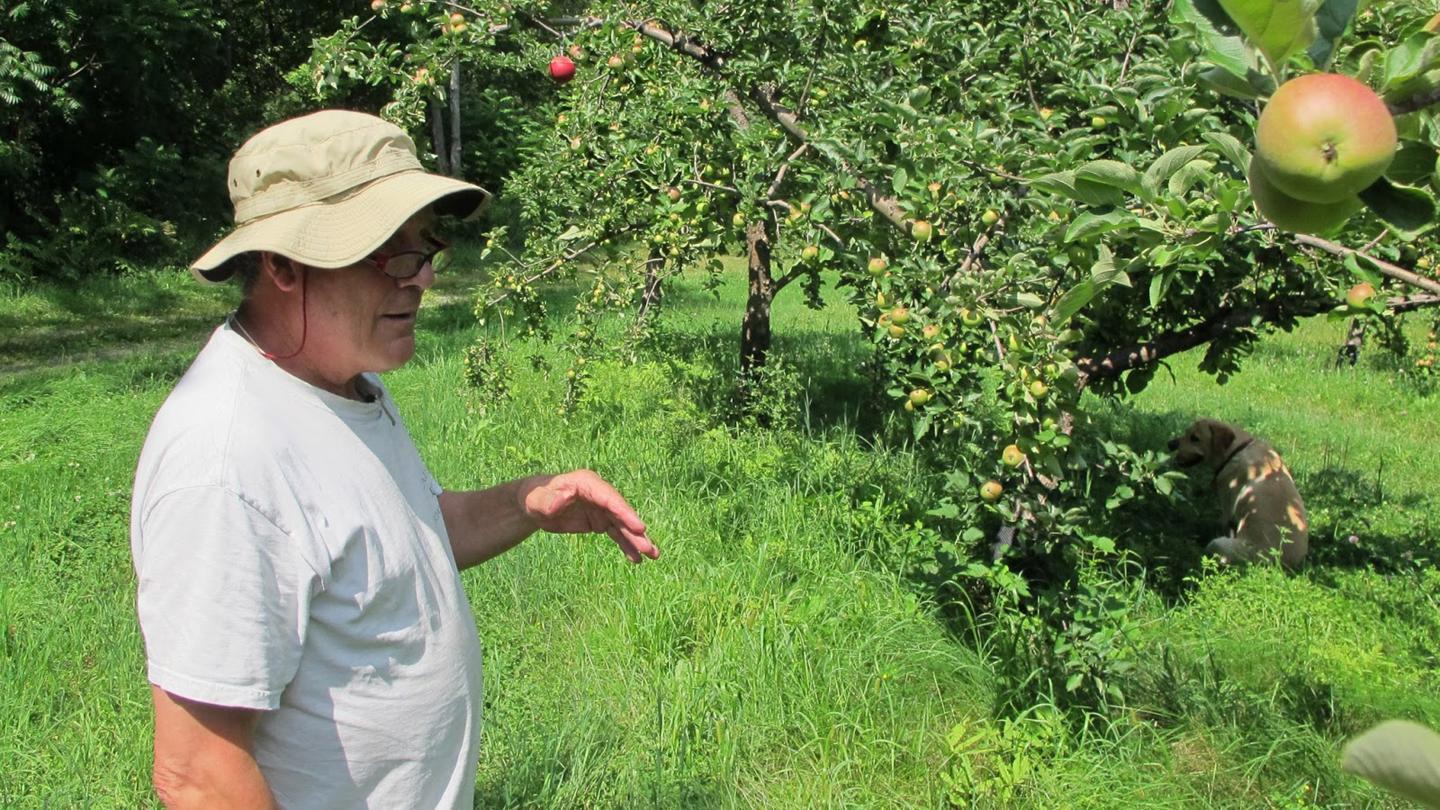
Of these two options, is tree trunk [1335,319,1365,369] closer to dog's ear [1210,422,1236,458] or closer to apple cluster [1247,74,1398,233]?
dog's ear [1210,422,1236,458]

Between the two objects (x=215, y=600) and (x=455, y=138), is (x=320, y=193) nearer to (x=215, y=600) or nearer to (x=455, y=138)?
(x=215, y=600)

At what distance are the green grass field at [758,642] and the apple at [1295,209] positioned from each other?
2.03 meters

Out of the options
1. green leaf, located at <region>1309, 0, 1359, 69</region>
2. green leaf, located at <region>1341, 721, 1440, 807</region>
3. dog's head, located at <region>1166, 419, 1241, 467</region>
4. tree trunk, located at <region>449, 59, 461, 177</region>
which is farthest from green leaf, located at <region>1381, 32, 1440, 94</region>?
tree trunk, located at <region>449, 59, 461, 177</region>

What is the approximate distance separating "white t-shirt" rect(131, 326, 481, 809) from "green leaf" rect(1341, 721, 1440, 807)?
1.08 m

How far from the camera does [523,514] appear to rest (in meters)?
1.85

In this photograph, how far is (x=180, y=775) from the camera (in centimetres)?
119

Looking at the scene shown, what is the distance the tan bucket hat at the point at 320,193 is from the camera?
1.36 m

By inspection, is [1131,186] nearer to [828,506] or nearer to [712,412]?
[828,506]

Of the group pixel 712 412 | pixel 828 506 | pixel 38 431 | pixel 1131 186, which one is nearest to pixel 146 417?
pixel 38 431

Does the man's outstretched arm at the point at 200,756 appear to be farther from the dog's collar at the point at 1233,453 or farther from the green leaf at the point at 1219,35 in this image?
the dog's collar at the point at 1233,453

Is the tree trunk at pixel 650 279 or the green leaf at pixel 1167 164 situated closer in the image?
the green leaf at pixel 1167 164

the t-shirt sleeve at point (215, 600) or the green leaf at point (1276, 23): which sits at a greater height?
the green leaf at point (1276, 23)

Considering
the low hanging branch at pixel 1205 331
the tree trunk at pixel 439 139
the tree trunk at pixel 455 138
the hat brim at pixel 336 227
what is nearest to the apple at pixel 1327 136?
the hat brim at pixel 336 227

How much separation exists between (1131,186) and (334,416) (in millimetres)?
972
